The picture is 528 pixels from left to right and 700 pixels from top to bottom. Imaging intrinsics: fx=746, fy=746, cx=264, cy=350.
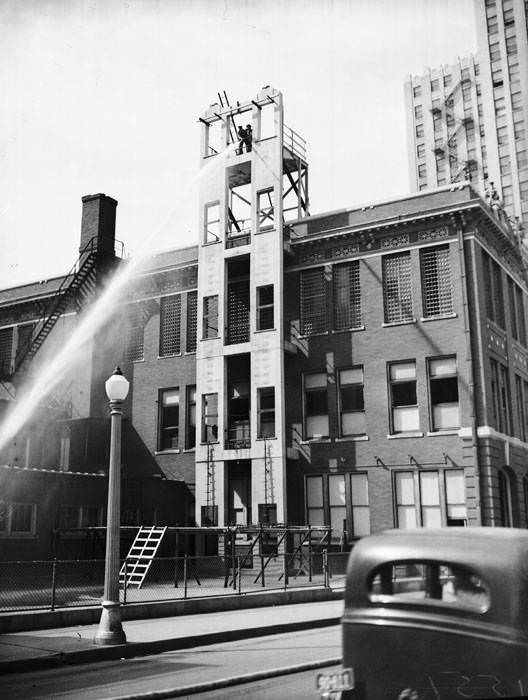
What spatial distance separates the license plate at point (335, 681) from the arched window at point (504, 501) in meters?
25.4

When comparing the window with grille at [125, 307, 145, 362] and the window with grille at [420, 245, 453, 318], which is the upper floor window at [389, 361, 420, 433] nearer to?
the window with grille at [420, 245, 453, 318]

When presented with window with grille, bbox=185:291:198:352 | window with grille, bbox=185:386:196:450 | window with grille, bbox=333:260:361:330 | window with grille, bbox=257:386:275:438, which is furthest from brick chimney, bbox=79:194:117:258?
window with grille, bbox=333:260:361:330

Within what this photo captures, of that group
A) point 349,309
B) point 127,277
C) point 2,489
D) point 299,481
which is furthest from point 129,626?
point 127,277

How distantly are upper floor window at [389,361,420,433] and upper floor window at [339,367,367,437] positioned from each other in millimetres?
1531

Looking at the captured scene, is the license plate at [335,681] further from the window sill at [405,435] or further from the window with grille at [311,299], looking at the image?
the window with grille at [311,299]

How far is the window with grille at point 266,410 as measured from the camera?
3195cm

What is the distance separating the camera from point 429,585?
374cm

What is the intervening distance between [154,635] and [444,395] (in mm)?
18190

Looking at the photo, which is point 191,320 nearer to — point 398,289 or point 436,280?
point 398,289

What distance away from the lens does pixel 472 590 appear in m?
3.58

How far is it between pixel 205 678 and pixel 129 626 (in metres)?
6.69

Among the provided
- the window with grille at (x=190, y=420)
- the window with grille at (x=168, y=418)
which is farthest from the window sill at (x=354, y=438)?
the window with grille at (x=168, y=418)

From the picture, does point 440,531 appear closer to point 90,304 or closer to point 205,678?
point 205,678

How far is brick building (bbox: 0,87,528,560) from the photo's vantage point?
28.1 m
